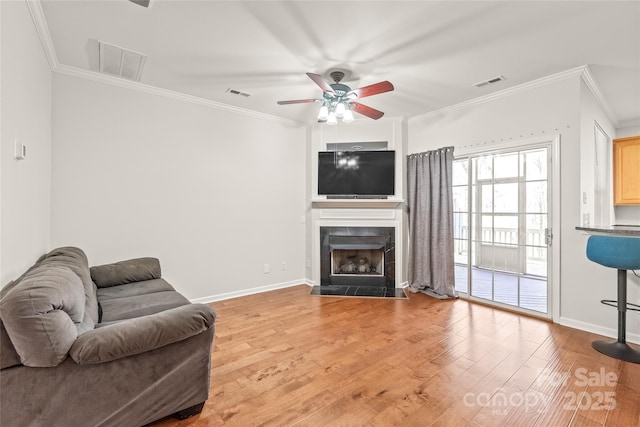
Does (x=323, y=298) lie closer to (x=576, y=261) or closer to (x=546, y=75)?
(x=576, y=261)

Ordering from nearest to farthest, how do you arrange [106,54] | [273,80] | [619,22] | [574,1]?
1. [574,1]
2. [619,22]
3. [106,54]
4. [273,80]

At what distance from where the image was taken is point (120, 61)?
288cm

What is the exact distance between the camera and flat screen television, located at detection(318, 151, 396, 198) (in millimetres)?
4480

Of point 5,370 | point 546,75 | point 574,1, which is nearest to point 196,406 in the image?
point 5,370

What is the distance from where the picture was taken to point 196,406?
1.77 meters

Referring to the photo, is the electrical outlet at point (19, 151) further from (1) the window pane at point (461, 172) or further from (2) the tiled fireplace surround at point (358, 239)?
(1) the window pane at point (461, 172)

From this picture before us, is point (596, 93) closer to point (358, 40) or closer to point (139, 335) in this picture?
point (358, 40)

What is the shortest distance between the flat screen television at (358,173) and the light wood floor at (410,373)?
1.89 meters

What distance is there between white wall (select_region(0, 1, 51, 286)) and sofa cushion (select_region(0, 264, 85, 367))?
0.58m

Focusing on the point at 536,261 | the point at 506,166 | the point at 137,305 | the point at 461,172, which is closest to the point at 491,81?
the point at 506,166

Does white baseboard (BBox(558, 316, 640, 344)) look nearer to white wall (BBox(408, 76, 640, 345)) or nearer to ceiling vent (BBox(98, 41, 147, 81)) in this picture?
white wall (BBox(408, 76, 640, 345))

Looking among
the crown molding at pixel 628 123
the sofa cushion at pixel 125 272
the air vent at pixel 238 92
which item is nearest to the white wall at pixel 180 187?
the sofa cushion at pixel 125 272

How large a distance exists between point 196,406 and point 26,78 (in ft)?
8.53

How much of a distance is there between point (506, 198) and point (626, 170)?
2.46 meters
